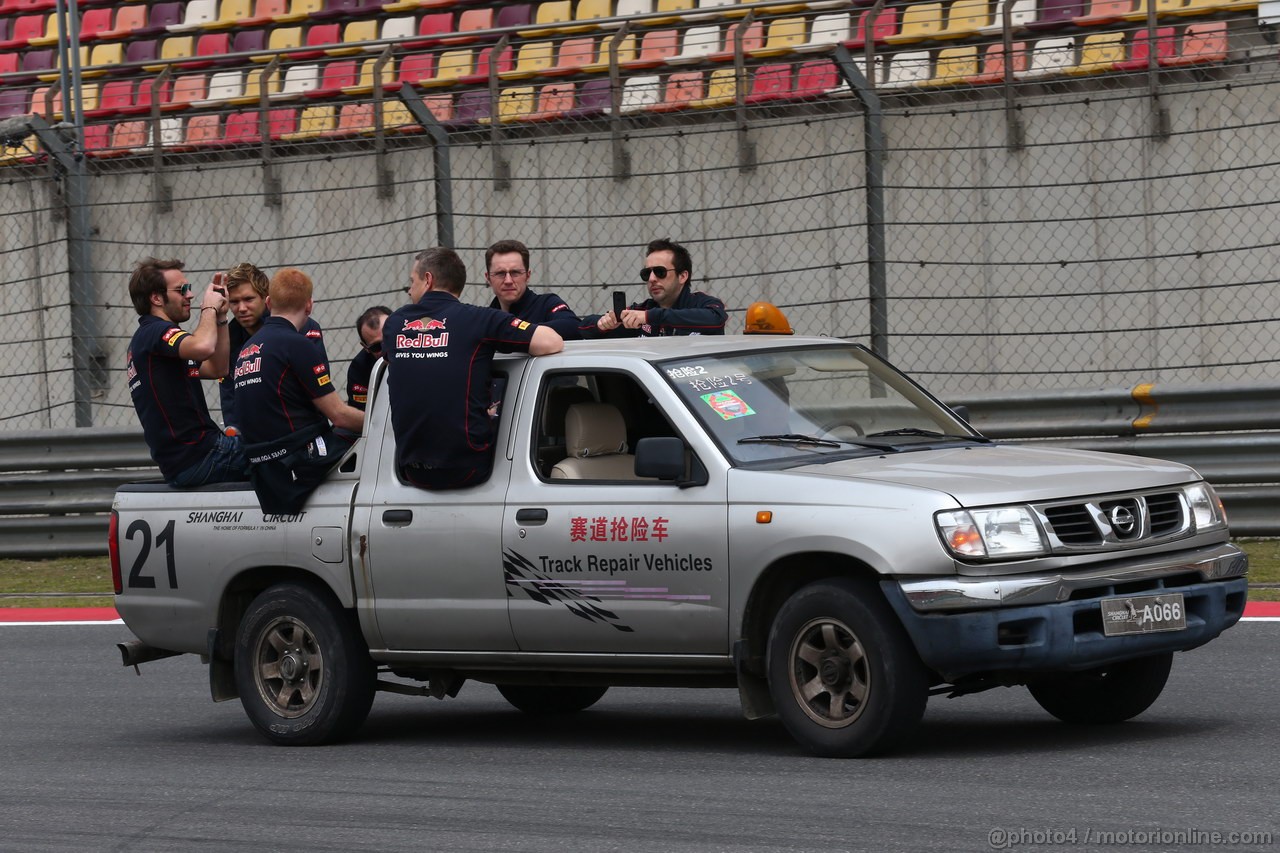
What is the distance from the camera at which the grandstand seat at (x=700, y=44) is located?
16.0m

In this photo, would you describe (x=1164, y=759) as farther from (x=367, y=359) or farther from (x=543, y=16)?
(x=543, y=16)

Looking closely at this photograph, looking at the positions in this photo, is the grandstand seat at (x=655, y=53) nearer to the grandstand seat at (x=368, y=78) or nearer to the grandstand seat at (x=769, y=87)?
the grandstand seat at (x=769, y=87)

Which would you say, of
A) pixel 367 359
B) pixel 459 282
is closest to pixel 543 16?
pixel 367 359

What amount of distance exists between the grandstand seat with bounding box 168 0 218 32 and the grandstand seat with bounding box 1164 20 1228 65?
43.9 ft

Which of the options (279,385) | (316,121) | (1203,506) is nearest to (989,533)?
(1203,506)

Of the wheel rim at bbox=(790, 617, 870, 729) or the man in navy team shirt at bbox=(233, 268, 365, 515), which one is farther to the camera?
the man in navy team shirt at bbox=(233, 268, 365, 515)

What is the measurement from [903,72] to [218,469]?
790 cm

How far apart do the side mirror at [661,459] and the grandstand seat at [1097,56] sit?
27.7ft

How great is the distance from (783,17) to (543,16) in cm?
692

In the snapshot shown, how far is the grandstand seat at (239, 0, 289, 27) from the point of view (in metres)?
23.6

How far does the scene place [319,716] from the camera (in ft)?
26.3

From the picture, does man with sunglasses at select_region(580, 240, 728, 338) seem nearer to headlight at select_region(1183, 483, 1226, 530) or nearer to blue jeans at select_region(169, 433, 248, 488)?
blue jeans at select_region(169, 433, 248, 488)

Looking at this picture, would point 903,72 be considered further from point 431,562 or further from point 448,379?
point 431,562

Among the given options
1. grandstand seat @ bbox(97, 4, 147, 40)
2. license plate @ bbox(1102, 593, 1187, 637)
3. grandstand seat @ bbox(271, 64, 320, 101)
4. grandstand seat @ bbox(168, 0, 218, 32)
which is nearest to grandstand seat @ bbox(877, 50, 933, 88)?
grandstand seat @ bbox(271, 64, 320, 101)
